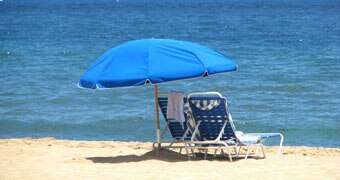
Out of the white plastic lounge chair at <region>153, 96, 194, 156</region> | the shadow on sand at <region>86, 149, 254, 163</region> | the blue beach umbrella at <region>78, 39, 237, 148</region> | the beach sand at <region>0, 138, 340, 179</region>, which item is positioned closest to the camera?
the beach sand at <region>0, 138, 340, 179</region>

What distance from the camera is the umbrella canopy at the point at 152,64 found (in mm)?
8859

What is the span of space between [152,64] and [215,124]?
3.45 feet

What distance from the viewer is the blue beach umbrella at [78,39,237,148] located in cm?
886

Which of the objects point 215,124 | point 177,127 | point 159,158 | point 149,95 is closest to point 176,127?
point 177,127

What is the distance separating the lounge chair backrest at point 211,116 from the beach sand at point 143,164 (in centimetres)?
34

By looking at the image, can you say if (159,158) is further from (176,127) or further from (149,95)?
(149,95)

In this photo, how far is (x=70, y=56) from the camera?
28969mm

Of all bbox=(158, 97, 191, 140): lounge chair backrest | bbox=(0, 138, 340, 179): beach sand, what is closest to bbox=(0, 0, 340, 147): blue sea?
bbox=(0, 138, 340, 179): beach sand

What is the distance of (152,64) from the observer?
29.5ft

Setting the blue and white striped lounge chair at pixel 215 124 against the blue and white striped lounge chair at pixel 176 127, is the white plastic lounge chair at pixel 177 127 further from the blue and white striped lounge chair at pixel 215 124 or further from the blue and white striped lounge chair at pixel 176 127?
the blue and white striped lounge chair at pixel 215 124

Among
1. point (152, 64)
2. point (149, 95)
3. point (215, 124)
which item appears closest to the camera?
point (152, 64)

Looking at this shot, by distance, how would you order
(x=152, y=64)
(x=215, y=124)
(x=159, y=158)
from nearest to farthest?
(x=152, y=64)
(x=215, y=124)
(x=159, y=158)

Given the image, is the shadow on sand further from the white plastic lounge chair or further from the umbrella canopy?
the umbrella canopy

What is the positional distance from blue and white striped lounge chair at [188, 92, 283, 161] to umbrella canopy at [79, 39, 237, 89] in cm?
38
